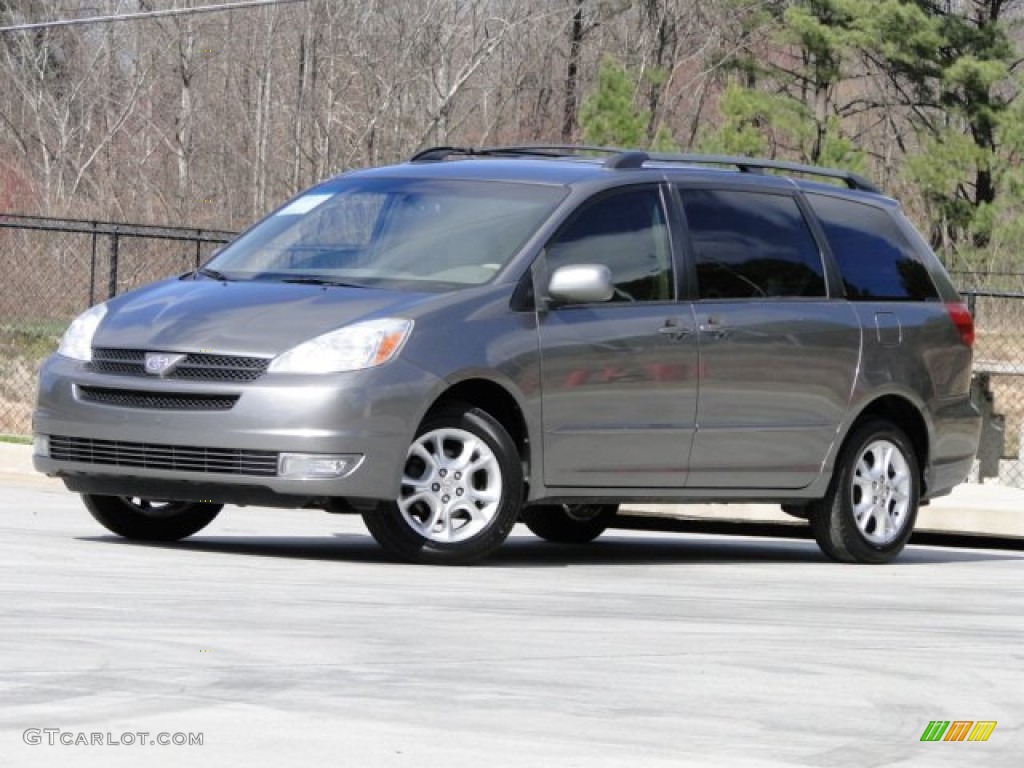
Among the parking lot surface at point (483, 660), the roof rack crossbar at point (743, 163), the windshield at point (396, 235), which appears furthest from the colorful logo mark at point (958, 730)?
the roof rack crossbar at point (743, 163)

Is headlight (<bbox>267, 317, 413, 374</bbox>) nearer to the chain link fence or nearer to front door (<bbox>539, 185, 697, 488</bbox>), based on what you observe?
front door (<bbox>539, 185, 697, 488</bbox>)

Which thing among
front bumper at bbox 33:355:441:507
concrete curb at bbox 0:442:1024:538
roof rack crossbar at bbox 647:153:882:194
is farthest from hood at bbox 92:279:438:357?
concrete curb at bbox 0:442:1024:538

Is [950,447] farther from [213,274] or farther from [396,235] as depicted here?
[213,274]

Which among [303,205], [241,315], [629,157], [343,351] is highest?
[629,157]

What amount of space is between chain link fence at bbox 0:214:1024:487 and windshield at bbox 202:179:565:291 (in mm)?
9387

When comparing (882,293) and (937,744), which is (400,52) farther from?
(937,744)

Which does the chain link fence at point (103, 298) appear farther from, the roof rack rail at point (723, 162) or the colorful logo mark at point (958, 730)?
the colorful logo mark at point (958, 730)

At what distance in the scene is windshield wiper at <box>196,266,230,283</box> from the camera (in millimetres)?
10877

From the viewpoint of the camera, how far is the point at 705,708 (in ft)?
20.5

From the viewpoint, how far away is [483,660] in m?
7.00

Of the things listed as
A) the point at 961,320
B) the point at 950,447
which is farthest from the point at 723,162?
the point at 950,447

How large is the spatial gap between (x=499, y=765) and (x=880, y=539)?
722cm

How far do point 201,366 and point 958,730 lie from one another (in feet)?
15.4

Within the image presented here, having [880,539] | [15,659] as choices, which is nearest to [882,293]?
[880,539]
